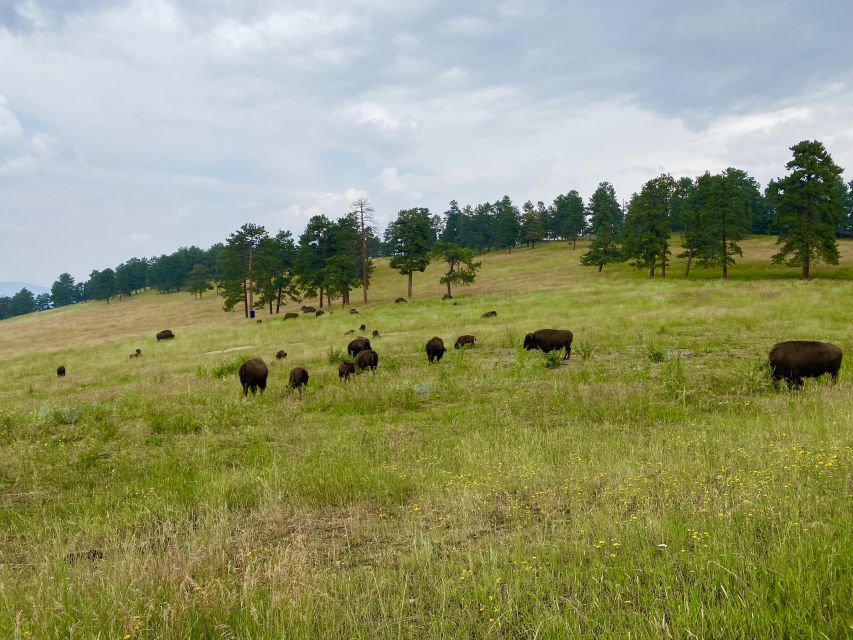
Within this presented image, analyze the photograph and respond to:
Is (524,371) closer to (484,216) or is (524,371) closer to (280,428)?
(280,428)

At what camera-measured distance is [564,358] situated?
65.0ft

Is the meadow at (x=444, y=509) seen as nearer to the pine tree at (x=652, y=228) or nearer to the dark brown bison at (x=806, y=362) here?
the dark brown bison at (x=806, y=362)

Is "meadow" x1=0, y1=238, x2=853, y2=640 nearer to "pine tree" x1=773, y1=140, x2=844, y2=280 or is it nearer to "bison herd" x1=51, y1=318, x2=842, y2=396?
"bison herd" x1=51, y1=318, x2=842, y2=396

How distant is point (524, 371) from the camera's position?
680 inches

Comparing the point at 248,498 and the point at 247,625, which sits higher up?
the point at 247,625

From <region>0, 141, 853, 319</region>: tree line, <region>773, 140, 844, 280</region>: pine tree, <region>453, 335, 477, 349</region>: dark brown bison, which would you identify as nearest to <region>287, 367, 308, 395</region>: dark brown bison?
<region>453, 335, 477, 349</region>: dark brown bison

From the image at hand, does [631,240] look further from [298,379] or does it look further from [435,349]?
[298,379]

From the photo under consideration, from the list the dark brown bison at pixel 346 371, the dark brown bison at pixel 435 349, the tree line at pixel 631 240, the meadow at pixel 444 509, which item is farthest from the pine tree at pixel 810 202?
the dark brown bison at pixel 346 371

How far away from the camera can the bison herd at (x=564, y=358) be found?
1270 cm

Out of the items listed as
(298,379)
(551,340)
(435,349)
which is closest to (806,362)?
(551,340)

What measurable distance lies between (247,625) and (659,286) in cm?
4888

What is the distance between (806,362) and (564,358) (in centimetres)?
840

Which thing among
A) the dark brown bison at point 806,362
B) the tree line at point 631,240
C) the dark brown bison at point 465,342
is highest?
the tree line at point 631,240

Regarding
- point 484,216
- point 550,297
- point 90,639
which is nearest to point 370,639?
point 90,639
